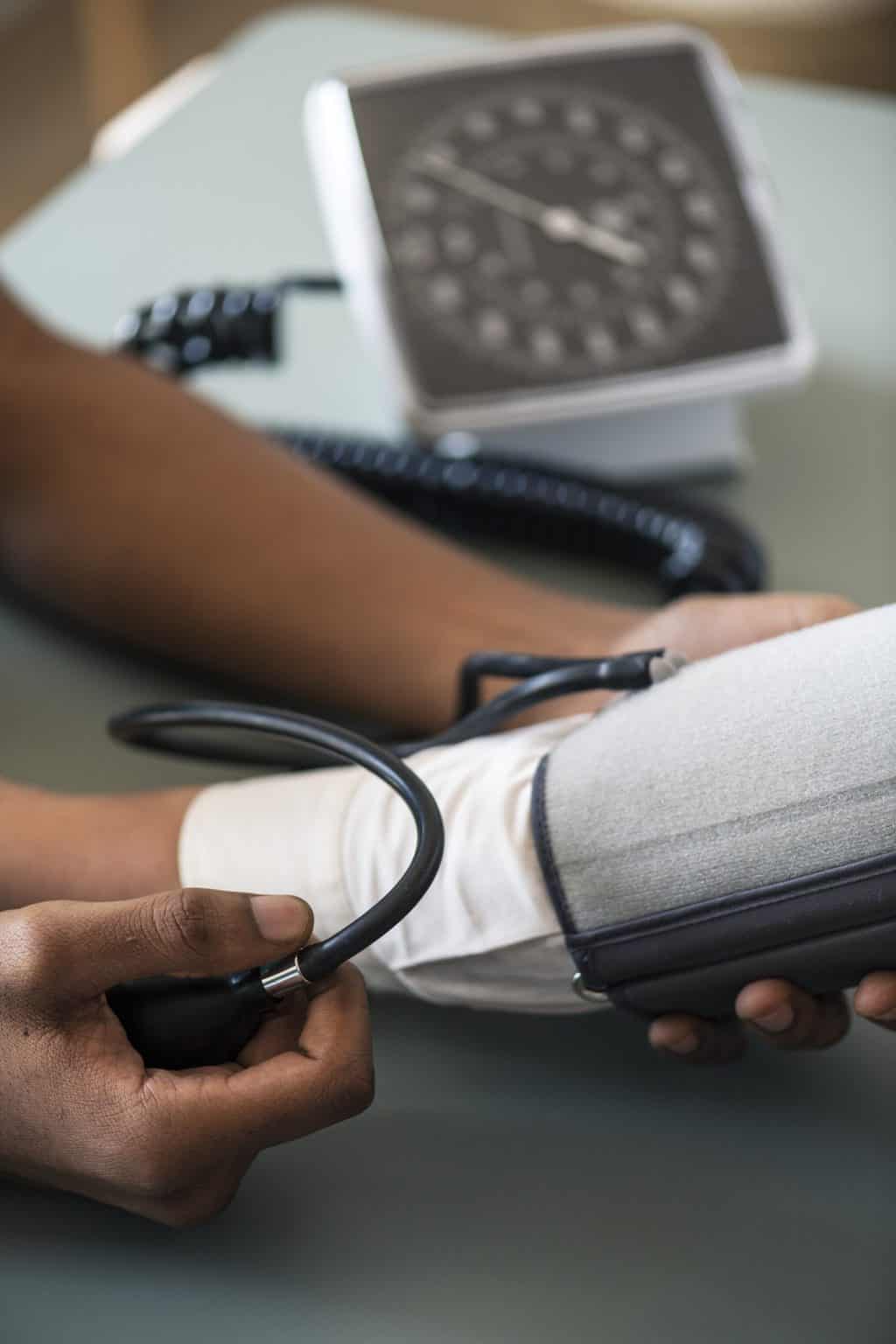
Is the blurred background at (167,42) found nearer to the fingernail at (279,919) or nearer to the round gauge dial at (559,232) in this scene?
the round gauge dial at (559,232)

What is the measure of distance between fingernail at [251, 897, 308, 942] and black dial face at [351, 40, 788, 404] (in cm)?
45

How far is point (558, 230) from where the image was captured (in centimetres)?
93

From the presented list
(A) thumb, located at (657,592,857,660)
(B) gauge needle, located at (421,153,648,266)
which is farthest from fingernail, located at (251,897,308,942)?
(B) gauge needle, located at (421,153,648,266)

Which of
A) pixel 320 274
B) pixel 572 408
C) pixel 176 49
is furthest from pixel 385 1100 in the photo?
pixel 176 49

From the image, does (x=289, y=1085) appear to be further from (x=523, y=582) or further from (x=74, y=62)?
(x=74, y=62)

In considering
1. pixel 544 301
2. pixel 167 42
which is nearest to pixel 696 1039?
pixel 544 301

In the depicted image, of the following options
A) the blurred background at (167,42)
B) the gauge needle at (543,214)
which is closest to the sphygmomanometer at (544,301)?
the gauge needle at (543,214)

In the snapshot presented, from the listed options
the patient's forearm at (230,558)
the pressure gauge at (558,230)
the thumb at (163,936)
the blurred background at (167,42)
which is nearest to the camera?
the thumb at (163,936)

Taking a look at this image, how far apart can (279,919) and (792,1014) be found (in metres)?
0.18

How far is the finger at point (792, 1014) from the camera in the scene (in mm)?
533

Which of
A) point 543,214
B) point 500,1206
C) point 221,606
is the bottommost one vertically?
point 500,1206

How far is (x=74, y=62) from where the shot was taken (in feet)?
8.36

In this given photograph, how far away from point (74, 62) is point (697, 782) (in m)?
2.35

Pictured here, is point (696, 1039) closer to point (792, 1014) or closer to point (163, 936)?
point (792, 1014)
